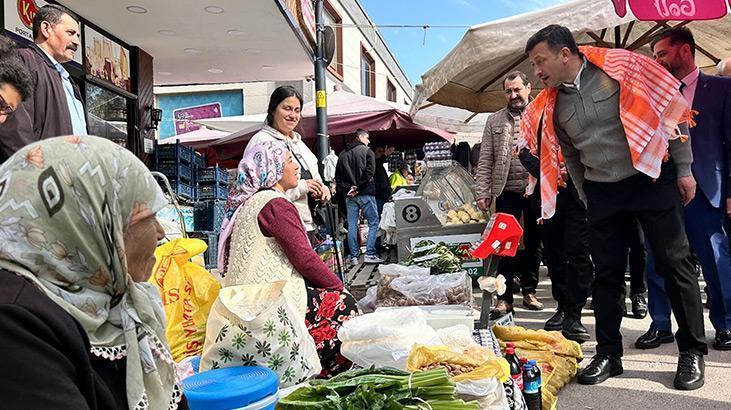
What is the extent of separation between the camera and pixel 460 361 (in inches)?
93.7

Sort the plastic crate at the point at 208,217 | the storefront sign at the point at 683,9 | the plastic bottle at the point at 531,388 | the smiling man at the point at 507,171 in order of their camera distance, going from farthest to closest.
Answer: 1. the plastic crate at the point at 208,217
2. the smiling man at the point at 507,171
3. the storefront sign at the point at 683,9
4. the plastic bottle at the point at 531,388

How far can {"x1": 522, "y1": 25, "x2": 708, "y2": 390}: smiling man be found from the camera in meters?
3.17

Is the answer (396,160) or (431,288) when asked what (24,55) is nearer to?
(431,288)

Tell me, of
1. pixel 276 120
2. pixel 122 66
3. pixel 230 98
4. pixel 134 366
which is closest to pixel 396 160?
pixel 230 98

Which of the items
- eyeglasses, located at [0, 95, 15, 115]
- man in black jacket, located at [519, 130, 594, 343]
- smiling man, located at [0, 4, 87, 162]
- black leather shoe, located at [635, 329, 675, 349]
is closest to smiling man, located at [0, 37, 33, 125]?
eyeglasses, located at [0, 95, 15, 115]

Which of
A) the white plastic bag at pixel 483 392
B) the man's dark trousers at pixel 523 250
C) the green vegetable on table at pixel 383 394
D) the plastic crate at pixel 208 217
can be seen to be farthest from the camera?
the plastic crate at pixel 208 217

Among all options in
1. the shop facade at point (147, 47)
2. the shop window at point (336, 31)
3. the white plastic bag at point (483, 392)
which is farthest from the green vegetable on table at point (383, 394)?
the shop window at point (336, 31)

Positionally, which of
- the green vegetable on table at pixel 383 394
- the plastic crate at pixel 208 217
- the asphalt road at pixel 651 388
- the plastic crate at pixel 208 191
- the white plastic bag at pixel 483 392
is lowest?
the asphalt road at pixel 651 388

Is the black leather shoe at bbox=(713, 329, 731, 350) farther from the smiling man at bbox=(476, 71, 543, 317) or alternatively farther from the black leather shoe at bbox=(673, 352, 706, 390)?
the smiling man at bbox=(476, 71, 543, 317)

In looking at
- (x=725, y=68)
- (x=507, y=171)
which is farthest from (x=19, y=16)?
(x=725, y=68)

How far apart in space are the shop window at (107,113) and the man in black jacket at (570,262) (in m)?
5.83

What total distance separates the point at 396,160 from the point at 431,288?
14324mm

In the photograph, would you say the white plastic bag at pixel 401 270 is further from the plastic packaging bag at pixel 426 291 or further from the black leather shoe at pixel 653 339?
the black leather shoe at pixel 653 339

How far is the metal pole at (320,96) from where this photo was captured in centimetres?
837
